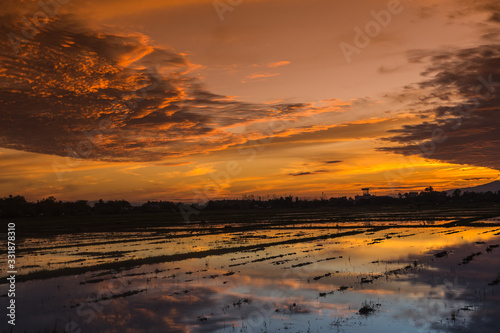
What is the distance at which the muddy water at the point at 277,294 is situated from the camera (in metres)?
11.5

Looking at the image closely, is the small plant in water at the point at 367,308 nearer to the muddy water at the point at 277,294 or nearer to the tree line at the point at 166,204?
the muddy water at the point at 277,294

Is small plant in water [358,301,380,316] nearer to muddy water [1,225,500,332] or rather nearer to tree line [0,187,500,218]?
muddy water [1,225,500,332]

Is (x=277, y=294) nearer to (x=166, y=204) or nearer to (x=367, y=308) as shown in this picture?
(x=367, y=308)

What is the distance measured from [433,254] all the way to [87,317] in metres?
18.8

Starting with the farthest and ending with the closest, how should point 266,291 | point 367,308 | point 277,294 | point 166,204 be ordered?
point 166,204 < point 266,291 < point 277,294 < point 367,308

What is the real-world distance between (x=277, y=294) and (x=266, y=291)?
67 centimetres

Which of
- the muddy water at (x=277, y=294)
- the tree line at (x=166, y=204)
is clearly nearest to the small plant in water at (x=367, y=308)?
the muddy water at (x=277, y=294)

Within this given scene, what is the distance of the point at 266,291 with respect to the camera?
1545cm

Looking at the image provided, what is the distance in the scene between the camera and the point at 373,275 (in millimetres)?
17969

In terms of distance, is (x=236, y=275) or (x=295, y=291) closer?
(x=295, y=291)

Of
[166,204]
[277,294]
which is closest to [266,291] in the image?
[277,294]

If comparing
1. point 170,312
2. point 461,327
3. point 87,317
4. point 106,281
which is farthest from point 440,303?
point 106,281

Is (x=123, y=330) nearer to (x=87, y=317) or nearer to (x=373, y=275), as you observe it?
(x=87, y=317)

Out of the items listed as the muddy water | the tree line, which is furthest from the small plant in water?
the tree line
